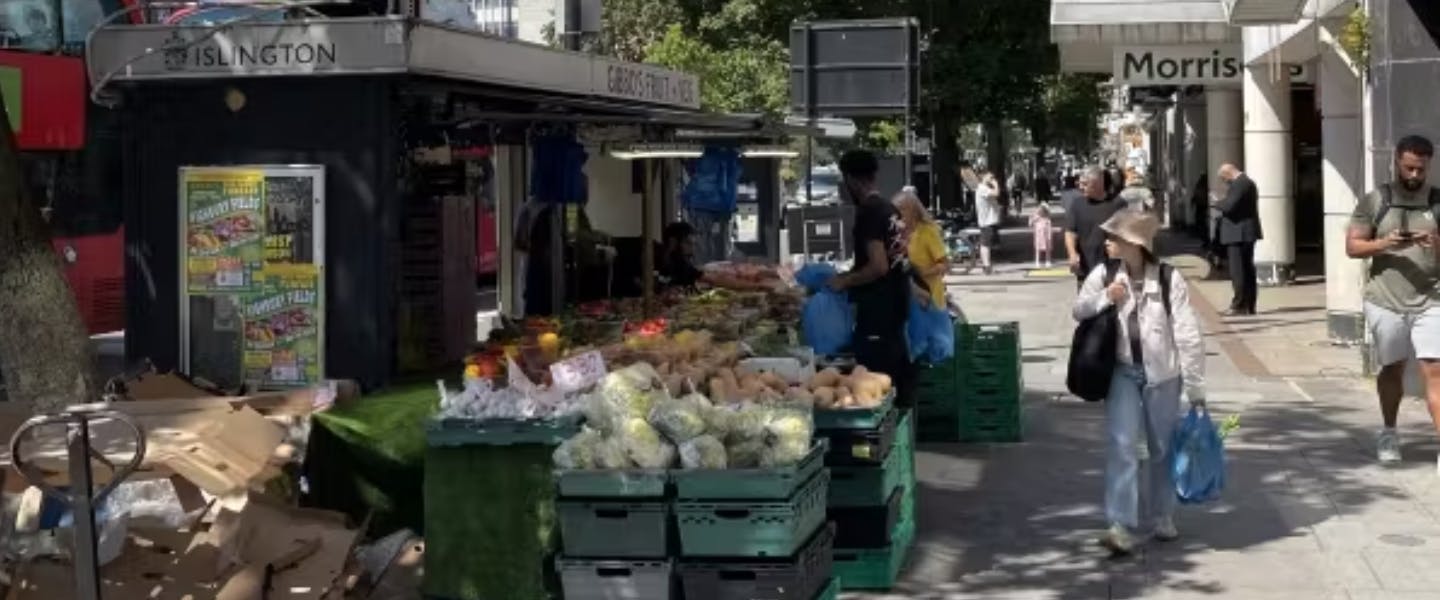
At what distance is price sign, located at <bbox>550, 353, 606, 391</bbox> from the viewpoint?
7219 millimetres

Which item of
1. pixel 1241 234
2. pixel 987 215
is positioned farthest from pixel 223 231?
pixel 987 215

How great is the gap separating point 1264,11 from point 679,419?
34.2 ft

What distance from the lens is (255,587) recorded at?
638 cm

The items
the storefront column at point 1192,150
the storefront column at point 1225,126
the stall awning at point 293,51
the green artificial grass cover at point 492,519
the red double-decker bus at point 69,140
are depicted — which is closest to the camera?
the green artificial grass cover at point 492,519

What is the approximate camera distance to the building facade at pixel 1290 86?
1248cm

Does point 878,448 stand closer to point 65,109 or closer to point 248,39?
point 248,39

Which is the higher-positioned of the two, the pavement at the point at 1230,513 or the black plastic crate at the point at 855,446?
the black plastic crate at the point at 855,446

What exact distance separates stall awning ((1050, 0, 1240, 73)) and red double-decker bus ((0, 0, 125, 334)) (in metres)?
10.5

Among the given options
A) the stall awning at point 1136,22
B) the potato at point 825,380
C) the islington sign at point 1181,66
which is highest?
the stall awning at point 1136,22

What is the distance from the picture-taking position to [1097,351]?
25.9 feet

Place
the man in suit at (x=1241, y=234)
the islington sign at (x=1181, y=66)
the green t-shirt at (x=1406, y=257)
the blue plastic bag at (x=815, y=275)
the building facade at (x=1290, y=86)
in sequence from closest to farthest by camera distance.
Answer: the blue plastic bag at (x=815, y=275), the green t-shirt at (x=1406, y=257), the building facade at (x=1290, y=86), the man in suit at (x=1241, y=234), the islington sign at (x=1181, y=66)

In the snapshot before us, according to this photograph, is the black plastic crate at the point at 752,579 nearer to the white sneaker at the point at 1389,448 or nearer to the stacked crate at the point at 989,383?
the stacked crate at the point at 989,383

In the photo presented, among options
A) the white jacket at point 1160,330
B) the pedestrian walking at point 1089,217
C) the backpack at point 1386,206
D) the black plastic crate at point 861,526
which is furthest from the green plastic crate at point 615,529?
the pedestrian walking at point 1089,217

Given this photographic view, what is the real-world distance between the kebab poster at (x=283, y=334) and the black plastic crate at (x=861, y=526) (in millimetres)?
2480
